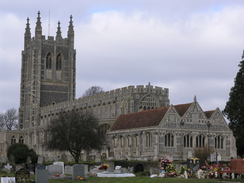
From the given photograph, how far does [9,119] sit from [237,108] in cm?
9545

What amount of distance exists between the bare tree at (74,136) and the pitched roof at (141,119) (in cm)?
589

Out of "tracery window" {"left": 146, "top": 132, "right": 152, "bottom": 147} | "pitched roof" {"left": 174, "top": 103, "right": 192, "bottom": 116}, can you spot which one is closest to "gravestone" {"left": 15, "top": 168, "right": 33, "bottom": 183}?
"tracery window" {"left": 146, "top": 132, "right": 152, "bottom": 147}

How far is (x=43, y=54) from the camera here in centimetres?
13225

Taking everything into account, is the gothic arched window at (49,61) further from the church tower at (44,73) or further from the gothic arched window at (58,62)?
the gothic arched window at (58,62)

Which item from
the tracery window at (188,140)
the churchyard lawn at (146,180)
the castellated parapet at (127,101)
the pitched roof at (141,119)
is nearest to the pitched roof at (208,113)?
the tracery window at (188,140)

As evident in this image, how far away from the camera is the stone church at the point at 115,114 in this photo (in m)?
75.8

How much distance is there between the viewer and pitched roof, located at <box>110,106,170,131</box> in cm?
7612

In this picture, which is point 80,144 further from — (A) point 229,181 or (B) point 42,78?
(B) point 42,78

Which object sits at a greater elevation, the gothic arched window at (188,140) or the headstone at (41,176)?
the gothic arched window at (188,140)

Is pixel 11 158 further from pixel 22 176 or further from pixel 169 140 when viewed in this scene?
pixel 22 176

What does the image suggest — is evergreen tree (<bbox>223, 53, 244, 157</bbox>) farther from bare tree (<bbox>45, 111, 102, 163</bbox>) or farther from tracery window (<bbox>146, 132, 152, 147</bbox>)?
bare tree (<bbox>45, 111, 102, 163</bbox>)

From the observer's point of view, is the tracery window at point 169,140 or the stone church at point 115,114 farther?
the stone church at point 115,114

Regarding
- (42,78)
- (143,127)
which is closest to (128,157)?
(143,127)

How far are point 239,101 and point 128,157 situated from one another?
51.0 feet
